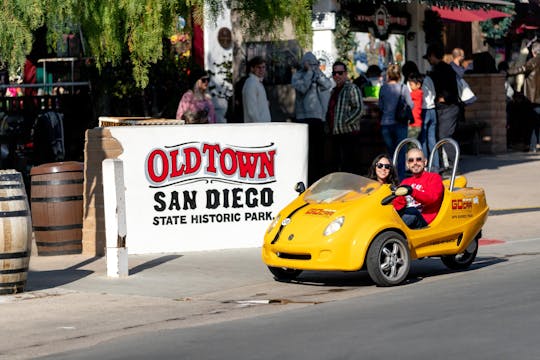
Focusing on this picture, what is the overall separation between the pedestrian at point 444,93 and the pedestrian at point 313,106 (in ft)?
6.15

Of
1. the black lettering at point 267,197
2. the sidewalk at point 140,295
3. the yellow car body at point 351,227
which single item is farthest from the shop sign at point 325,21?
the yellow car body at point 351,227

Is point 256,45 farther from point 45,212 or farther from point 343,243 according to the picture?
point 343,243

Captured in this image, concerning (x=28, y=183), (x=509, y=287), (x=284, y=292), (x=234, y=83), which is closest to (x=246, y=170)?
(x=284, y=292)

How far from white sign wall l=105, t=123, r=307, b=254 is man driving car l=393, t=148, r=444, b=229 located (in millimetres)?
2823

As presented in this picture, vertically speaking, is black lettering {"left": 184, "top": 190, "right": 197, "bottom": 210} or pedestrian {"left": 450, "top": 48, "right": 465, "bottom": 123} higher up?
pedestrian {"left": 450, "top": 48, "right": 465, "bottom": 123}

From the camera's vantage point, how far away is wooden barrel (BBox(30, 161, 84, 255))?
1484cm

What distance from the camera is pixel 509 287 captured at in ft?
38.0

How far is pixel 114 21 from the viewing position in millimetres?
15523

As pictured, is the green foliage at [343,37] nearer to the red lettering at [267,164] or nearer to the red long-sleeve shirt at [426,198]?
the red lettering at [267,164]

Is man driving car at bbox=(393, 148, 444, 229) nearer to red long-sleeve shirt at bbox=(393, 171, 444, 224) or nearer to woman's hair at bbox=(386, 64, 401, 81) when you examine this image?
red long-sleeve shirt at bbox=(393, 171, 444, 224)

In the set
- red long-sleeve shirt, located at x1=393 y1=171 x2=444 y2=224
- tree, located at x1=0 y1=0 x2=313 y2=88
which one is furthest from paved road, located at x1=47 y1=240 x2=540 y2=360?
tree, located at x1=0 y1=0 x2=313 y2=88

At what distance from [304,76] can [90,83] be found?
10.5 feet

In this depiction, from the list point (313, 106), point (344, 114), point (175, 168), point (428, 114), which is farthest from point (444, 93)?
point (175, 168)

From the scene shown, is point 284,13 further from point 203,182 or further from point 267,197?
point 203,182
